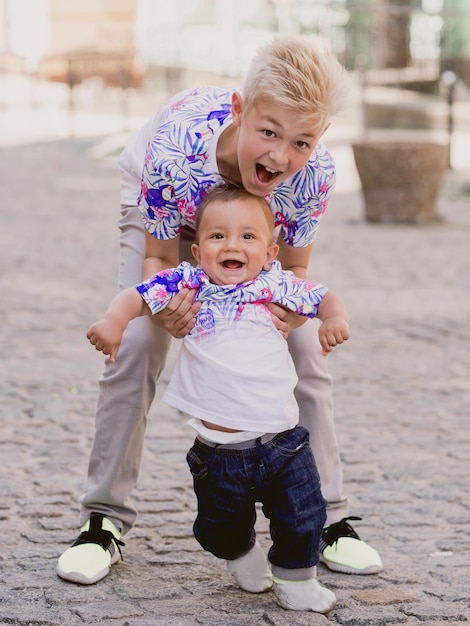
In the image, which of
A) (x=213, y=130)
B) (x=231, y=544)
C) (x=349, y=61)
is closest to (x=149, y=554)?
(x=231, y=544)

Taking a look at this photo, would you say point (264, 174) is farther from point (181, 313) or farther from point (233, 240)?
point (181, 313)

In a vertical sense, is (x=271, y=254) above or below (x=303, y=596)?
above

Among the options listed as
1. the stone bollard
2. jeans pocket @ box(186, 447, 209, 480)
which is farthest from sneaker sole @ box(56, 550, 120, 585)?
the stone bollard

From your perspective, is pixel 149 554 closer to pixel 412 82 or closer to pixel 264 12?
pixel 412 82

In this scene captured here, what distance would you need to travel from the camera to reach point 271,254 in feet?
12.3

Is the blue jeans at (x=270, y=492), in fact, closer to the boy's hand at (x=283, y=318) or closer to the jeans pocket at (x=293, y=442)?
the jeans pocket at (x=293, y=442)

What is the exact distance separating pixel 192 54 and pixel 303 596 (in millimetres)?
24569

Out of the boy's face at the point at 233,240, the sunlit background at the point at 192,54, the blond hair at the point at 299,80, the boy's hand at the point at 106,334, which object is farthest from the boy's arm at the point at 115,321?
the sunlit background at the point at 192,54

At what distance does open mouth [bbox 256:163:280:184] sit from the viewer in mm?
3580

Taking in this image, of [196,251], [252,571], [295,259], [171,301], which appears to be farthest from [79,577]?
[295,259]

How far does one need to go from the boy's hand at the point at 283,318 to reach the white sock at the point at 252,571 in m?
0.67

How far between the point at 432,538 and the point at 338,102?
1.76m

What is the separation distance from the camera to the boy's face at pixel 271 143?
3479mm

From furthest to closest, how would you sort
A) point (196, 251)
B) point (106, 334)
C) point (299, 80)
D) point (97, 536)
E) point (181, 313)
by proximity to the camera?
point (97, 536)
point (196, 251)
point (181, 313)
point (106, 334)
point (299, 80)
